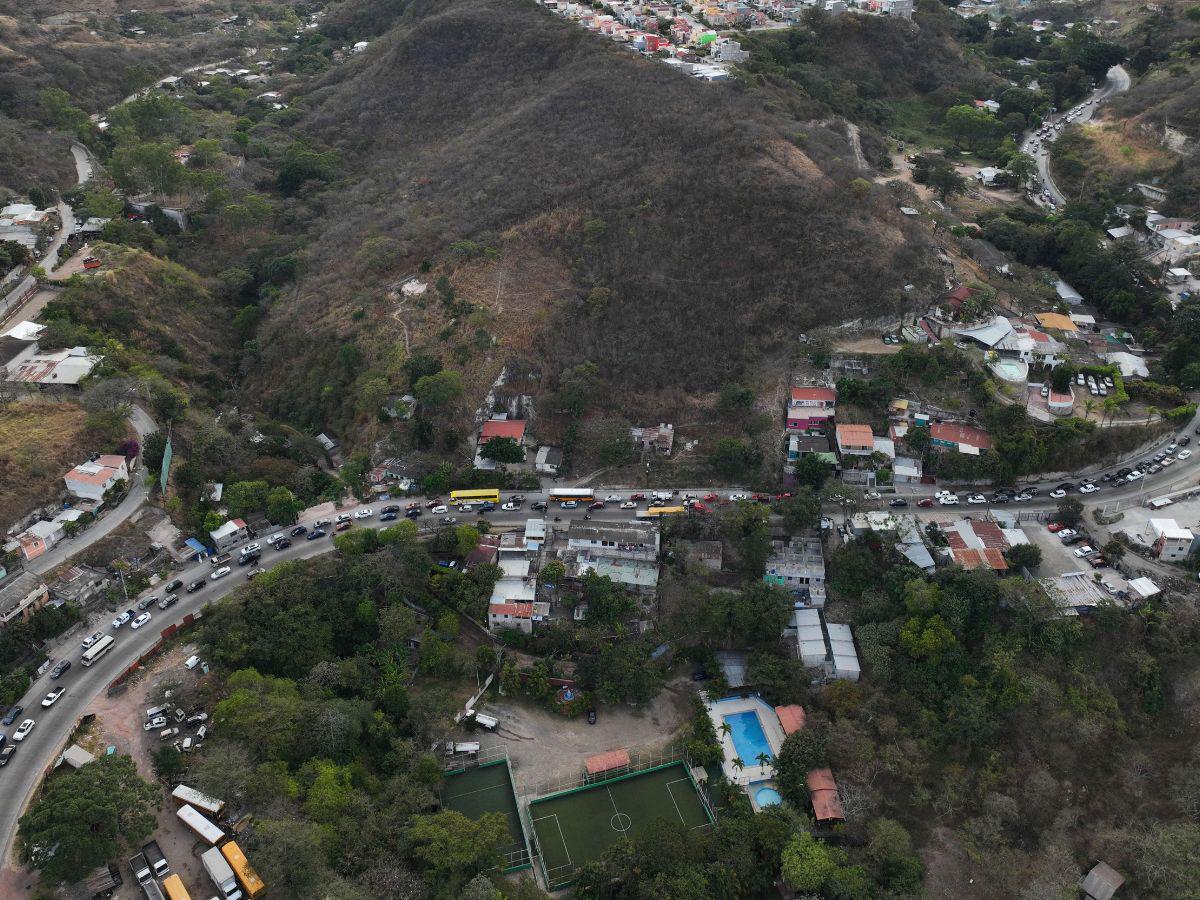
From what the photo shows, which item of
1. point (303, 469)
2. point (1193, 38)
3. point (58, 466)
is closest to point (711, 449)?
point (303, 469)

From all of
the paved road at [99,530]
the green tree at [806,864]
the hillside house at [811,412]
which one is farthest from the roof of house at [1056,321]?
the paved road at [99,530]

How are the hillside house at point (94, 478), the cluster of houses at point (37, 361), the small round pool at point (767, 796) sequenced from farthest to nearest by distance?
1. the cluster of houses at point (37, 361)
2. the hillside house at point (94, 478)
3. the small round pool at point (767, 796)

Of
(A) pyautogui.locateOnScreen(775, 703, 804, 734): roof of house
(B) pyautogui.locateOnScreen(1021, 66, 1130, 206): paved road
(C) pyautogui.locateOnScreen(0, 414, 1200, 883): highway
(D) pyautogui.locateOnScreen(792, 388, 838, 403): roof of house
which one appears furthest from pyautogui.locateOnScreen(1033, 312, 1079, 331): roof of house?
(A) pyautogui.locateOnScreen(775, 703, 804, 734): roof of house

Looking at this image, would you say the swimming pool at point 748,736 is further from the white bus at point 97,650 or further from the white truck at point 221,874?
the white bus at point 97,650

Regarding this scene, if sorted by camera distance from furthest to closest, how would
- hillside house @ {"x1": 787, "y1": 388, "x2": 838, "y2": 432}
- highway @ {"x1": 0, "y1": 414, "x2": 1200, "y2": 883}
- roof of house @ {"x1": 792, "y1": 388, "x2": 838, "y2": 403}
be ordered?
roof of house @ {"x1": 792, "y1": 388, "x2": 838, "y2": 403} → hillside house @ {"x1": 787, "y1": 388, "x2": 838, "y2": 432} → highway @ {"x1": 0, "y1": 414, "x2": 1200, "y2": 883}

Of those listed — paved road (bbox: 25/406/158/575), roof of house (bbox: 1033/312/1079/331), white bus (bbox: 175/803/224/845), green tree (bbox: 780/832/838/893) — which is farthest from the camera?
roof of house (bbox: 1033/312/1079/331)

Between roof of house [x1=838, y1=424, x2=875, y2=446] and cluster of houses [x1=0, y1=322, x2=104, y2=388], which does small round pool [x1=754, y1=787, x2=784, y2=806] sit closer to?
roof of house [x1=838, y1=424, x2=875, y2=446]

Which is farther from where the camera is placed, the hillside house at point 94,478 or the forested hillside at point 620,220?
the forested hillside at point 620,220
